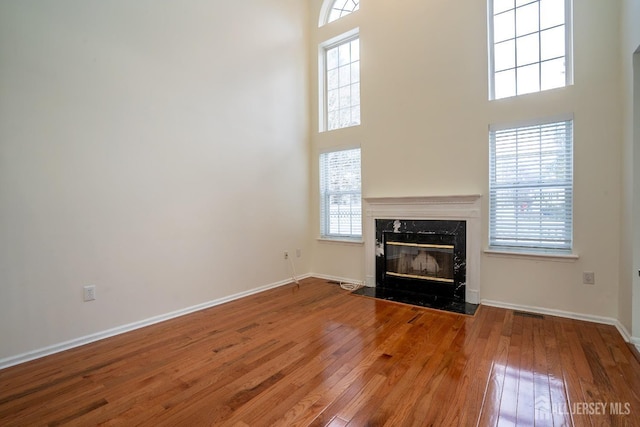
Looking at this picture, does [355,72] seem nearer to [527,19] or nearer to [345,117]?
[345,117]

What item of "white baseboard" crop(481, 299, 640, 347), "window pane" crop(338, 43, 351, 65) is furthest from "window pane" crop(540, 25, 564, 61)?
"white baseboard" crop(481, 299, 640, 347)

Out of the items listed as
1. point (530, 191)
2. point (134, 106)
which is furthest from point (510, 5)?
point (134, 106)

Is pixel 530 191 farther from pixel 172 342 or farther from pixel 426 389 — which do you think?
pixel 172 342

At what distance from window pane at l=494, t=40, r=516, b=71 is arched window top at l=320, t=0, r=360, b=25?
2301 mm

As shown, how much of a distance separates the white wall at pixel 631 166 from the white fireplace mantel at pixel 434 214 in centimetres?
116

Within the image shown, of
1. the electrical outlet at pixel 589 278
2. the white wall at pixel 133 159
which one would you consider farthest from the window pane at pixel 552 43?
the white wall at pixel 133 159

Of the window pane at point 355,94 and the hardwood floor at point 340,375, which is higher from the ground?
the window pane at point 355,94

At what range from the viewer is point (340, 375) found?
2006 mm

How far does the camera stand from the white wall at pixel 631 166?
2.28 meters

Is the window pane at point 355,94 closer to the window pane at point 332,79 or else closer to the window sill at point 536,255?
the window pane at point 332,79

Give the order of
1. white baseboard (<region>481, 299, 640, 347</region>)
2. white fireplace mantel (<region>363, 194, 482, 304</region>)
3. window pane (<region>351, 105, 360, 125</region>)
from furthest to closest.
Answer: window pane (<region>351, 105, 360, 125</region>), white fireplace mantel (<region>363, 194, 482, 304</region>), white baseboard (<region>481, 299, 640, 347</region>)

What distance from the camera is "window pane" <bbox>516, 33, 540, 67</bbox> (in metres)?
3.15

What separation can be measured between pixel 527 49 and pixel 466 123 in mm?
913

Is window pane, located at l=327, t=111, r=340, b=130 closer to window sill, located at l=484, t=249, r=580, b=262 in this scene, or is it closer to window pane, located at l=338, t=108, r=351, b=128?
window pane, located at l=338, t=108, r=351, b=128
